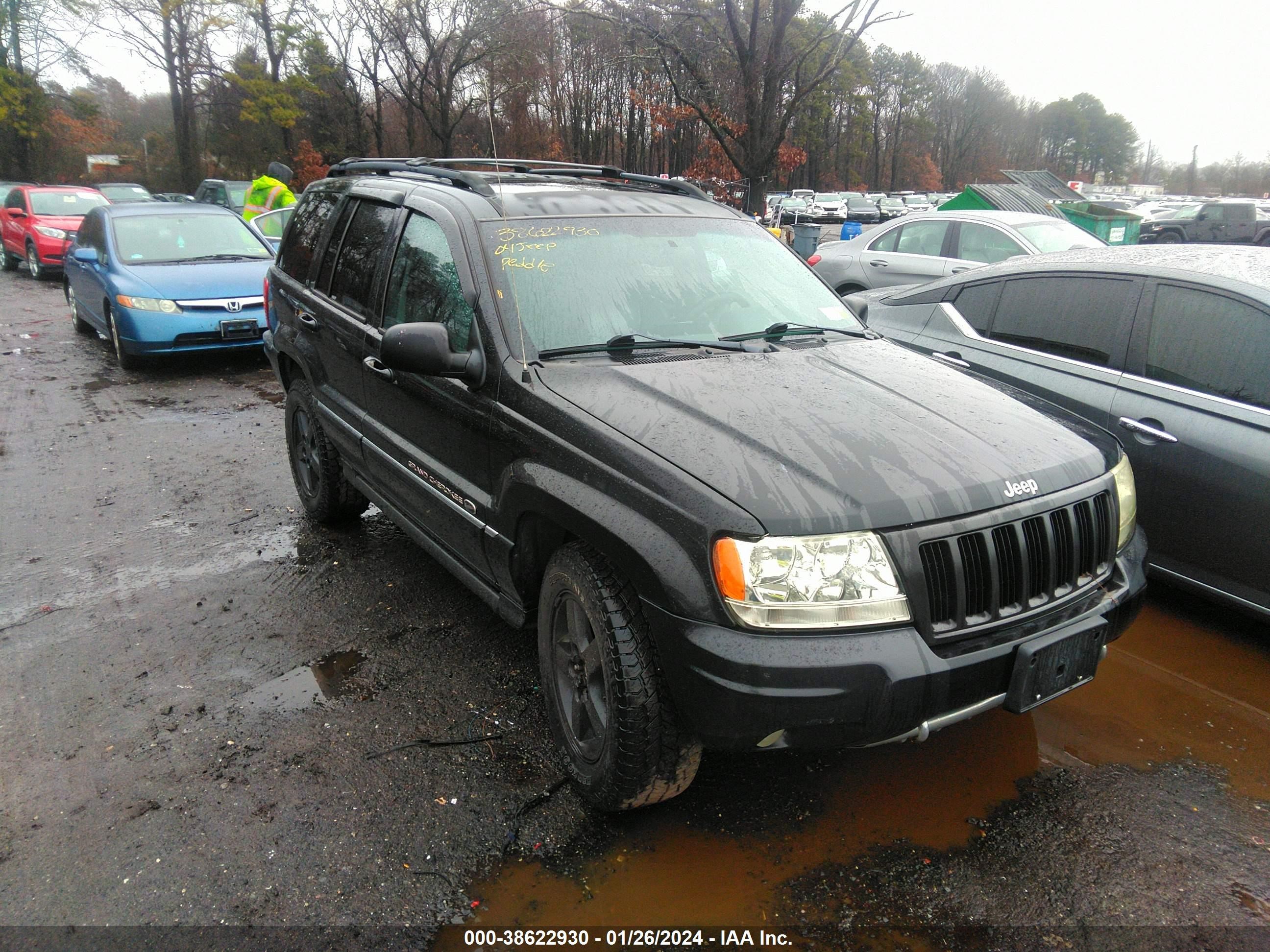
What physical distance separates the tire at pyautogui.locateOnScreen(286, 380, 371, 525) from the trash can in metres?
13.4

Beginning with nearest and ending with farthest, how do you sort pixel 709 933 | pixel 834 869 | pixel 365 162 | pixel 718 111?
1. pixel 709 933
2. pixel 834 869
3. pixel 365 162
4. pixel 718 111

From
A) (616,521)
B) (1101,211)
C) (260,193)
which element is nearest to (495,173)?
(616,521)

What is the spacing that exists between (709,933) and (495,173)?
3.11 m

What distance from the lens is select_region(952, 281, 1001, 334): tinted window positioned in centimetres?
486

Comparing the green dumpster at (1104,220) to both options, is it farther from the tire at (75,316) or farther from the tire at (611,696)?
the tire at (611,696)

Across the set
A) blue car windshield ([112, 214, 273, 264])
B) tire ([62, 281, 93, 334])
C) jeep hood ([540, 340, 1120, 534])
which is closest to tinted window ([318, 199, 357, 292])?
jeep hood ([540, 340, 1120, 534])

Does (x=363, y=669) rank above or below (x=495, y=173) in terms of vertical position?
below

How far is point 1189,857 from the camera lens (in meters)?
2.58

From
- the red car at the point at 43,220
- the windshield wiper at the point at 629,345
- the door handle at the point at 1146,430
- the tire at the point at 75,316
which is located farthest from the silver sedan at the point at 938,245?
the red car at the point at 43,220

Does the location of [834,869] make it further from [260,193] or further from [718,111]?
[718,111]

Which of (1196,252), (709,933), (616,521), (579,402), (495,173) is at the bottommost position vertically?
(709,933)

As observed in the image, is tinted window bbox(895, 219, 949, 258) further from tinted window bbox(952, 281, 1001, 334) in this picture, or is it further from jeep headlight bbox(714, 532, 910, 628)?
jeep headlight bbox(714, 532, 910, 628)

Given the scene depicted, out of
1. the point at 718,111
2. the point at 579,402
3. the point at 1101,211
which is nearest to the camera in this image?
the point at 579,402

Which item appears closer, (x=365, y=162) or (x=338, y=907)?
(x=338, y=907)
